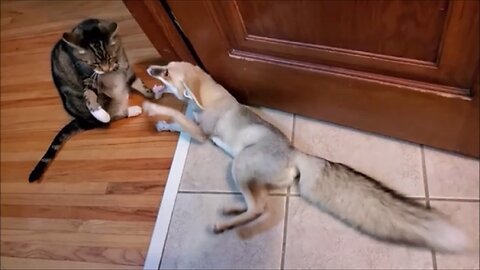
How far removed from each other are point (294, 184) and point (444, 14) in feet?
1.79

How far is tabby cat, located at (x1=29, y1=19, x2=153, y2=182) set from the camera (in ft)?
3.93

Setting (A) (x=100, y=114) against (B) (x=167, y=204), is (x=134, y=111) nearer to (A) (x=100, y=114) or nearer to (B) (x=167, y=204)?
(A) (x=100, y=114)

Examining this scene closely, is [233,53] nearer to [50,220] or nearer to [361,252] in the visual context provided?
[361,252]

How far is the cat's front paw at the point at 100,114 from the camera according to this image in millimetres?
1315

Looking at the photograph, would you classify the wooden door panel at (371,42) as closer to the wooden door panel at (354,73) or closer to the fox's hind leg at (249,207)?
the wooden door panel at (354,73)

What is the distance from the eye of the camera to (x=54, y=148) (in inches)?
54.7

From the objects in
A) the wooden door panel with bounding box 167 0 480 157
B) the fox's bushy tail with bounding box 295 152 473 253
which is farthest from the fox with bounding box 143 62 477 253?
the wooden door panel with bounding box 167 0 480 157

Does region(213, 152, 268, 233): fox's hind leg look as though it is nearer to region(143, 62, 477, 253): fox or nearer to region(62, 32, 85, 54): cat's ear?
region(143, 62, 477, 253): fox

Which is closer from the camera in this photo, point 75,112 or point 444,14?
point 444,14

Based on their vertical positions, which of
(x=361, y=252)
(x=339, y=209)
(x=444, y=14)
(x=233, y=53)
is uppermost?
(x=444, y=14)

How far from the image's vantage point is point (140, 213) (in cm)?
125

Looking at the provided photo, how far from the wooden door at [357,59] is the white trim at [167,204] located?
21 centimetres

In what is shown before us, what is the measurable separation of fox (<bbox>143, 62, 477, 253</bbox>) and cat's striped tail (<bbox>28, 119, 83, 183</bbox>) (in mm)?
253

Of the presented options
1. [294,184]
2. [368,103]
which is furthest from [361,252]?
[368,103]
